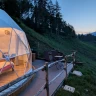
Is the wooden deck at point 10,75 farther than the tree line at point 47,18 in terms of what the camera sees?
No

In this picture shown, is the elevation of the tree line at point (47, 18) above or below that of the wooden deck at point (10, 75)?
above

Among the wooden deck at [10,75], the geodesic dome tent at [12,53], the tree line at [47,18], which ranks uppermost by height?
the tree line at [47,18]

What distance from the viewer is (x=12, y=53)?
621cm

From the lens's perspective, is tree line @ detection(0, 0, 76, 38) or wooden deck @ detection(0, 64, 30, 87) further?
tree line @ detection(0, 0, 76, 38)

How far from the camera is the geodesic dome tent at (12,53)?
19.5 ft

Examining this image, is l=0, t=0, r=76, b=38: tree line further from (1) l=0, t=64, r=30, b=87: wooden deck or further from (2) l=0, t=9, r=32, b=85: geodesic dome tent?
(1) l=0, t=64, r=30, b=87: wooden deck

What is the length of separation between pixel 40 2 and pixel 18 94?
124 feet

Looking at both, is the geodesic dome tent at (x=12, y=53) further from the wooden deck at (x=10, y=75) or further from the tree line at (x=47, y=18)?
the tree line at (x=47, y=18)

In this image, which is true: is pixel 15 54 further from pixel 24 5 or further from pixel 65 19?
pixel 65 19

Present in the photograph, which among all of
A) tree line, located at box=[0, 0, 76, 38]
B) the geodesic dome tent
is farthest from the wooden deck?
tree line, located at box=[0, 0, 76, 38]

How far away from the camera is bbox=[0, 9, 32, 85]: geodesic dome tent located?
5.93 metres

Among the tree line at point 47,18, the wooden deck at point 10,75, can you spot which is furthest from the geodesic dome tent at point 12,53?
the tree line at point 47,18

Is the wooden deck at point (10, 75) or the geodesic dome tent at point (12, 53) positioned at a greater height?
the geodesic dome tent at point (12, 53)

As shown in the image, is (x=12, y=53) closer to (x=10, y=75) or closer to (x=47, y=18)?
(x=10, y=75)
